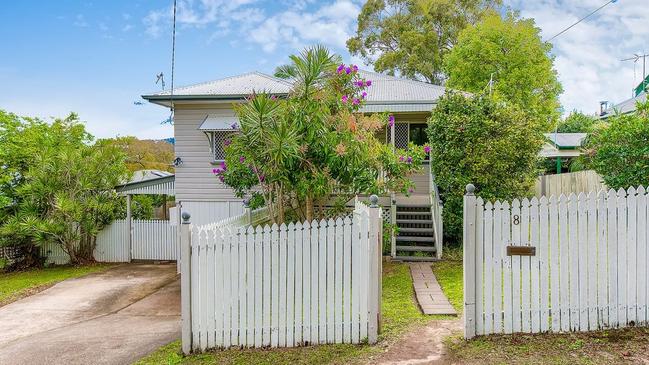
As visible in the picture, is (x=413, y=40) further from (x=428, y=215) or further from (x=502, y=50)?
(x=428, y=215)

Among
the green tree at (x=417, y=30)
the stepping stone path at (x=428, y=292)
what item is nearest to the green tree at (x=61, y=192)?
the stepping stone path at (x=428, y=292)

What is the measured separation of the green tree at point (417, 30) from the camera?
29656 mm

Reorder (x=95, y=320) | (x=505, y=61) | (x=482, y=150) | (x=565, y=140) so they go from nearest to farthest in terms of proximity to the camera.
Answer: (x=95, y=320) → (x=482, y=150) → (x=565, y=140) → (x=505, y=61)

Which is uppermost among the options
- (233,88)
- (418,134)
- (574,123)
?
(574,123)

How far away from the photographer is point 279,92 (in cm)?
1248

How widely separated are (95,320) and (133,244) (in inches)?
263

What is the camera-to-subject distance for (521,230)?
457 cm

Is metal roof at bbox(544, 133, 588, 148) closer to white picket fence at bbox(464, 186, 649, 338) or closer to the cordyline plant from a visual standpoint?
the cordyline plant

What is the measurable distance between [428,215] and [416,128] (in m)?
3.56

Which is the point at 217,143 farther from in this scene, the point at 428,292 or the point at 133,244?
the point at 428,292

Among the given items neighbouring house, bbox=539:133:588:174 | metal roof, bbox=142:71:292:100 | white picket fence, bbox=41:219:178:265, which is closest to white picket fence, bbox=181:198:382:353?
metal roof, bbox=142:71:292:100

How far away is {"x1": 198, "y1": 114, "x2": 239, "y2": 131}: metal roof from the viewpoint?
1235 cm

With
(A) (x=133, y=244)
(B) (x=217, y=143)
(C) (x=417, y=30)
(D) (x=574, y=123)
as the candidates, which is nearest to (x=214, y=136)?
(B) (x=217, y=143)

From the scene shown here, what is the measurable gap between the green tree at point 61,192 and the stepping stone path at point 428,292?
949 centimetres
